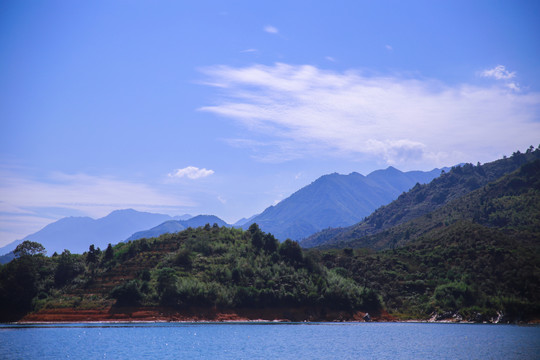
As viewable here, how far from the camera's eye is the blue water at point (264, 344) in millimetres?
56938

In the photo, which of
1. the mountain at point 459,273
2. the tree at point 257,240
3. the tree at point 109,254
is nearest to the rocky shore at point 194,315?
the mountain at point 459,273

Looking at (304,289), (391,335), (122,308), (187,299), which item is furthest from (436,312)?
(122,308)

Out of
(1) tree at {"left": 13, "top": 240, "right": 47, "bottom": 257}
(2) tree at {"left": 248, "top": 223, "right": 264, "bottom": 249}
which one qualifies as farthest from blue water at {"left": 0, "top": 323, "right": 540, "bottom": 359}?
(2) tree at {"left": 248, "top": 223, "right": 264, "bottom": 249}

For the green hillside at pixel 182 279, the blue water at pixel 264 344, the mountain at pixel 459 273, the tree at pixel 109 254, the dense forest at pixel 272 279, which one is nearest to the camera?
the blue water at pixel 264 344

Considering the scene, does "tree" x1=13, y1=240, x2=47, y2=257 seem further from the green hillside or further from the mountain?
the mountain

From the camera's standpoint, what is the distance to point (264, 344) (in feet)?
219

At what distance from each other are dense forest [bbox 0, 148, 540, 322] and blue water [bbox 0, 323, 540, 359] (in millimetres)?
27684

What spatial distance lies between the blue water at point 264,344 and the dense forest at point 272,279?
2768 cm

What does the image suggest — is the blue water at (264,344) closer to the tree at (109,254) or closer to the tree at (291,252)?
Answer: the tree at (109,254)

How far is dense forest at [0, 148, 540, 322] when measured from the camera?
367ft

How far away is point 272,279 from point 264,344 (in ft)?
188

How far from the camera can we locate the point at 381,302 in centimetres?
12419

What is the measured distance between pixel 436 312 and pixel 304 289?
34.5 metres

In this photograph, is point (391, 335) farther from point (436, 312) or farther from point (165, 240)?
point (165, 240)
